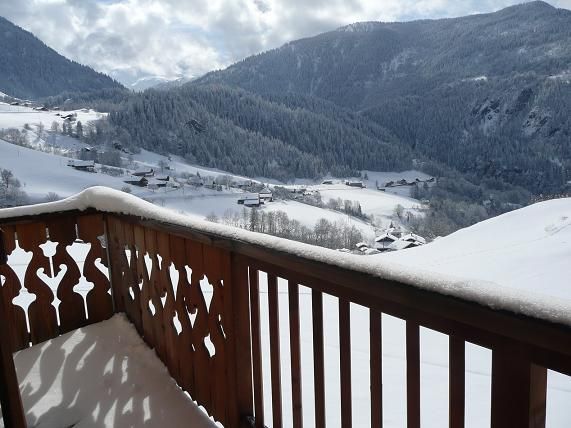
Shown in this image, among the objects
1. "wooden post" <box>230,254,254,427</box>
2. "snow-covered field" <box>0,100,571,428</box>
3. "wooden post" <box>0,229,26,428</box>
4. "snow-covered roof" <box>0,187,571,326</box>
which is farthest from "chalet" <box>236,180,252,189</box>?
"wooden post" <box>0,229,26,428</box>

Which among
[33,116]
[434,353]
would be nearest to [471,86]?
[33,116]

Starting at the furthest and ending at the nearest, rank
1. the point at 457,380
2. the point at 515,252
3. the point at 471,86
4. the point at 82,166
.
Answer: the point at 471,86
the point at 82,166
the point at 515,252
the point at 457,380

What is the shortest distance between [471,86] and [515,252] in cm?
13336

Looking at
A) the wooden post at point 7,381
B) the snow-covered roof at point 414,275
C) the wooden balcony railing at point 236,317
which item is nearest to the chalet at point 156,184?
the wooden balcony railing at point 236,317

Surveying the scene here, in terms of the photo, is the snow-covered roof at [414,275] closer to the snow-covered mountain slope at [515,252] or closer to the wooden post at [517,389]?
the wooden post at [517,389]

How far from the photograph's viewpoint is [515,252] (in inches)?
281

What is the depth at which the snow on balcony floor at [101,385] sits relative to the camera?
2086mm

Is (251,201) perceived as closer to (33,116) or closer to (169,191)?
(169,191)

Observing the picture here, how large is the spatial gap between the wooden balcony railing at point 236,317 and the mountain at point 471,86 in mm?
88402

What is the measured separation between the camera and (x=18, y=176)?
55.2 metres

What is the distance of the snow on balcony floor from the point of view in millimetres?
2086

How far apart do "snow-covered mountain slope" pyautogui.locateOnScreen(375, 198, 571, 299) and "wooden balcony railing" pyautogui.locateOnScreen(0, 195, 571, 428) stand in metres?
1.49

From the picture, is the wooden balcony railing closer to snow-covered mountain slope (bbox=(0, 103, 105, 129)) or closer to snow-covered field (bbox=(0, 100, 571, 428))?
snow-covered field (bbox=(0, 100, 571, 428))

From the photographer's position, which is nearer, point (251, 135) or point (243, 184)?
point (243, 184)
